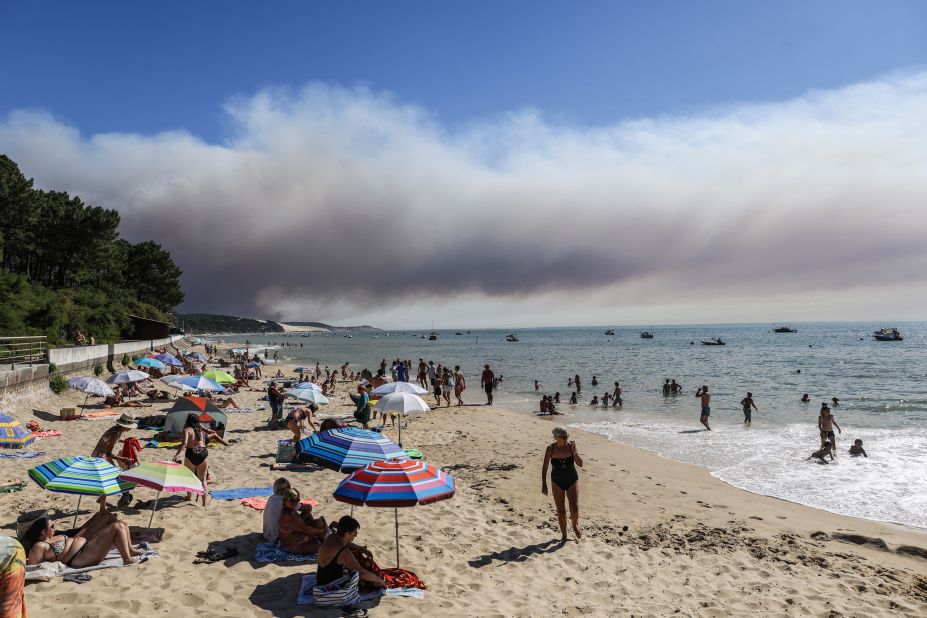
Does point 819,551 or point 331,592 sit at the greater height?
point 331,592

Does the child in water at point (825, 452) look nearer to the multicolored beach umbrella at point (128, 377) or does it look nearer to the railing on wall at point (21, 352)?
the multicolored beach umbrella at point (128, 377)

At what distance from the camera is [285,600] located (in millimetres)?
5668

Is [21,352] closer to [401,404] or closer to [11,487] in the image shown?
[11,487]

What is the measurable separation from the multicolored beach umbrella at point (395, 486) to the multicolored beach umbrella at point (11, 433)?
916cm

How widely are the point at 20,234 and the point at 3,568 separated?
4780 centimetres

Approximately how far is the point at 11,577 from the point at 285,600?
107 inches

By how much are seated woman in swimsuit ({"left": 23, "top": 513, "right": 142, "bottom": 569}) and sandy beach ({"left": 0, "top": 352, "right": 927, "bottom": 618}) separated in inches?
9.7

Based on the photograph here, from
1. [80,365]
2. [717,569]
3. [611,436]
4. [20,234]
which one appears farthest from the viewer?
[20,234]

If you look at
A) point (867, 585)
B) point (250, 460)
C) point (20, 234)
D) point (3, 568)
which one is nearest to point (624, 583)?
point (867, 585)

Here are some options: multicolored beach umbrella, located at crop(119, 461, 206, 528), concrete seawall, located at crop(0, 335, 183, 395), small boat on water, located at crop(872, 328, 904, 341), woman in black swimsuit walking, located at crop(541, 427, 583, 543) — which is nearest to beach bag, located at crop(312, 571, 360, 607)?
multicolored beach umbrella, located at crop(119, 461, 206, 528)

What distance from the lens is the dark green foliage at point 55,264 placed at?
26.9 meters

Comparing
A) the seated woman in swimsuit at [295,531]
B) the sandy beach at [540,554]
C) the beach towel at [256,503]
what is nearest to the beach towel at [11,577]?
the sandy beach at [540,554]

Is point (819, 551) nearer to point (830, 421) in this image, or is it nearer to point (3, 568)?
point (830, 421)

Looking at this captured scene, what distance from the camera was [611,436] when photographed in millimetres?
18141
